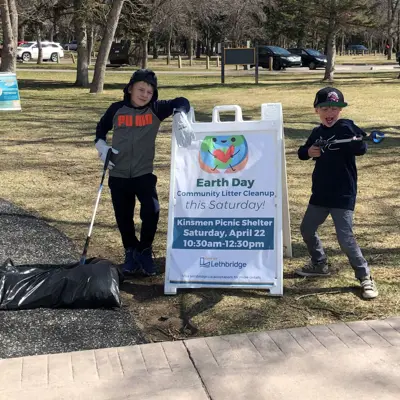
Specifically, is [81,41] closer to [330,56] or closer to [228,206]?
[330,56]

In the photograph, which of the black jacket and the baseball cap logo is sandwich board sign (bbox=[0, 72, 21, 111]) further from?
the baseball cap logo

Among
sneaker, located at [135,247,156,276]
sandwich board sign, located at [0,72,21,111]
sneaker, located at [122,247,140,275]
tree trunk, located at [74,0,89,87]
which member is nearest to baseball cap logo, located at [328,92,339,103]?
sneaker, located at [135,247,156,276]

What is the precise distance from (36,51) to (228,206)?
50.1m

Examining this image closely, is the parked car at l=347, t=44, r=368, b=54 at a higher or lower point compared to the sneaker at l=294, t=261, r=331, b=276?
higher

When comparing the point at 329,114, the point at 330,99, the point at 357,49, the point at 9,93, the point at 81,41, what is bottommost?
the point at 329,114

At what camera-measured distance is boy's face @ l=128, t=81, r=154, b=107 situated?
4750mm

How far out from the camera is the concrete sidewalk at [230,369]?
128 inches

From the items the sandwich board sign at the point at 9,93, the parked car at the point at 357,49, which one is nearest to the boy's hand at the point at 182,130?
the sandwich board sign at the point at 9,93

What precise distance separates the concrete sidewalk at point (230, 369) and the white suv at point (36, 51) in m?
50.1

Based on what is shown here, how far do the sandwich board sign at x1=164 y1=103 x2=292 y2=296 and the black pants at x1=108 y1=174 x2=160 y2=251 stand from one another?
0.69ft

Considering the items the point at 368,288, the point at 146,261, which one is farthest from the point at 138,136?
the point at 368,288

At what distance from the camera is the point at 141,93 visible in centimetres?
477

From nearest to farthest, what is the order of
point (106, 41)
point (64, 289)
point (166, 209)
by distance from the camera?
point (64, 289) < point (166, 209) < point (106, 41)

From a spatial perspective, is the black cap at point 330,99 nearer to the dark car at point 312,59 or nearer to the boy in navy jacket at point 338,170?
the boy in navy jacket at point 338,170
